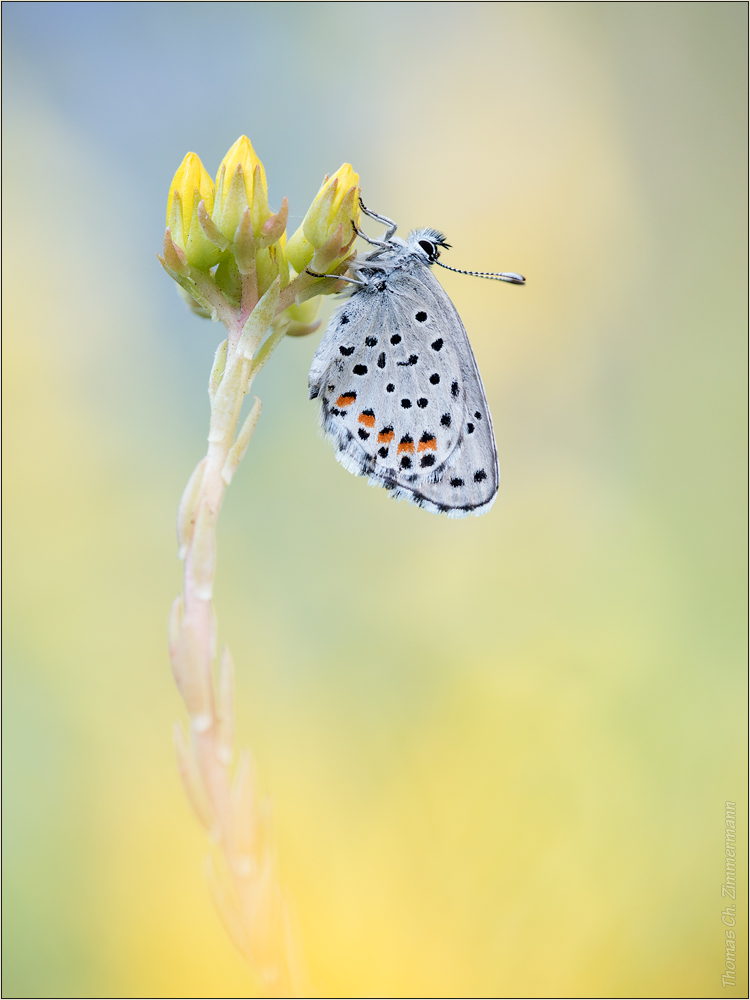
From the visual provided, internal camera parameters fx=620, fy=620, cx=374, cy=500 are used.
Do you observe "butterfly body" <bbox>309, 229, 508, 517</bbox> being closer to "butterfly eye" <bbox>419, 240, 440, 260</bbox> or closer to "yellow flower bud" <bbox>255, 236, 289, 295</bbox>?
"butterfly eye" <bbox>419, 240, 440, 260</bbox>

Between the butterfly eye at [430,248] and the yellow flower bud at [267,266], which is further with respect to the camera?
the butterfly eye at [430,248]

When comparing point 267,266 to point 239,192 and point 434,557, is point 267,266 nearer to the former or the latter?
point 239,192

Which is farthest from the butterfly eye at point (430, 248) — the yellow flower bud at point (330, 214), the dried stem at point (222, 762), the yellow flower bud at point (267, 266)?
the dried stem at point (222, 762)

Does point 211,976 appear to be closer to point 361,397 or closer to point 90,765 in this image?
point 90,765

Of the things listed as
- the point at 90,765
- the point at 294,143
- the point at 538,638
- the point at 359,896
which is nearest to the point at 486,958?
the point at 359,896

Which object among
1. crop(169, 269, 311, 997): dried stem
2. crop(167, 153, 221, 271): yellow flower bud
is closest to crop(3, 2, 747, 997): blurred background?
crop(169, 269, 311, 997): dried stem

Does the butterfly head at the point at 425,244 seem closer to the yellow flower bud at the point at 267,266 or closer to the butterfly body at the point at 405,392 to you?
the butterfly body at the point at 405,392
